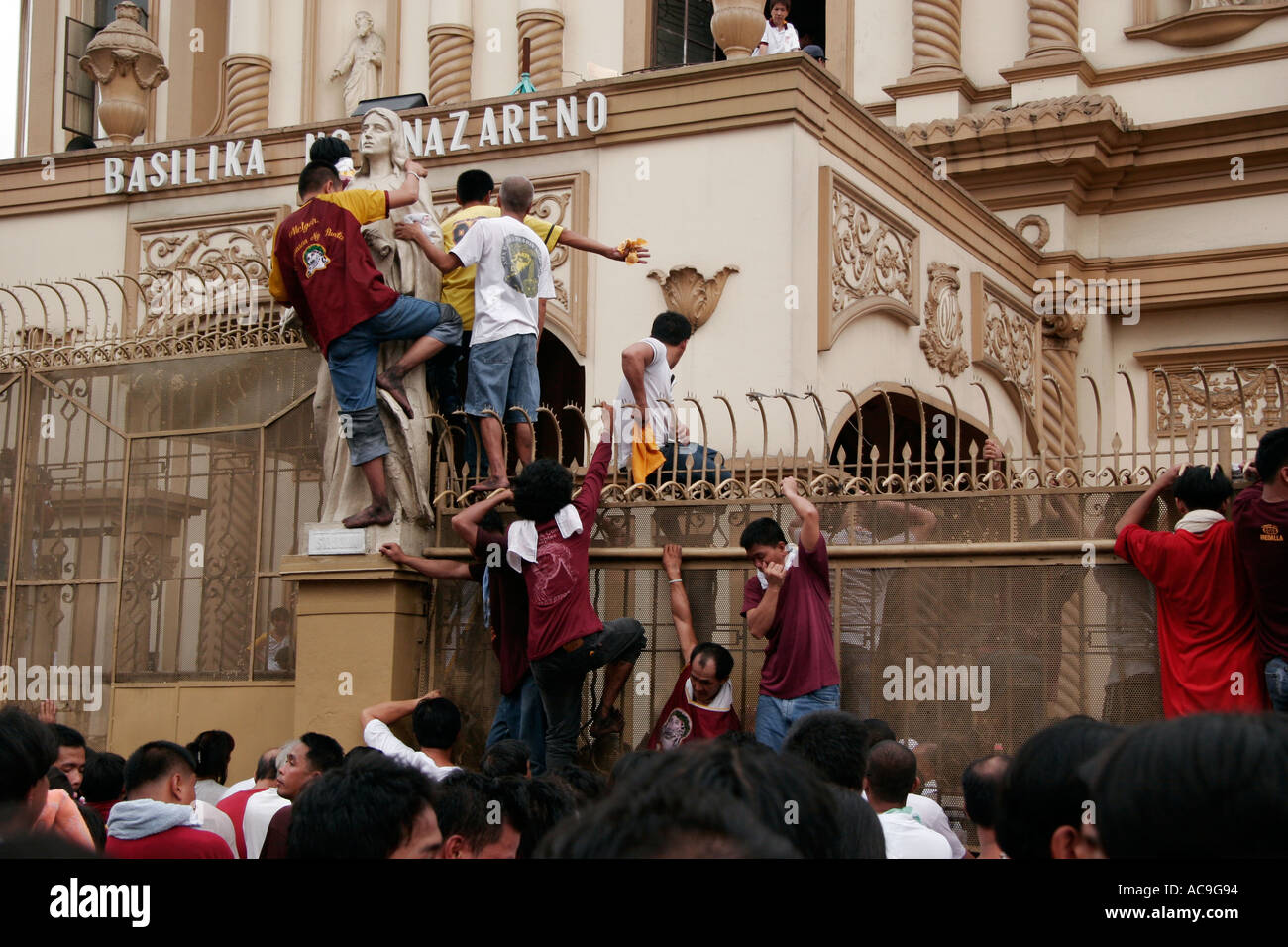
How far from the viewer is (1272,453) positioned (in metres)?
6.92

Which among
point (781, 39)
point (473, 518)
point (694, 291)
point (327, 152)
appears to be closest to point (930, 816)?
point (473, 518)

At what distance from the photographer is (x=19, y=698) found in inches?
412

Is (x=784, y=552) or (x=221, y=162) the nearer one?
(x=784, y=552)

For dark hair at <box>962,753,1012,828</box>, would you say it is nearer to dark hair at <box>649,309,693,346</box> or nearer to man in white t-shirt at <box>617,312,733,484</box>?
man in white t-shirt at <box>617,312,733,484</box>

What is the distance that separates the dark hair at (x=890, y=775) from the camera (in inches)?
204

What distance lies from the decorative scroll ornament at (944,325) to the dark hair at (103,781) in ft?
25.8

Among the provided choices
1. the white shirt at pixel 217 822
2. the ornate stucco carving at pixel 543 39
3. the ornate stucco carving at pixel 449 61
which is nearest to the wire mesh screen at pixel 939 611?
the white shirt at pixel 217 822

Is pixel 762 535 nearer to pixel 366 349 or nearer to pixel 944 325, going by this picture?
pixel 366 349

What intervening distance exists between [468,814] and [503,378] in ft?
16.3

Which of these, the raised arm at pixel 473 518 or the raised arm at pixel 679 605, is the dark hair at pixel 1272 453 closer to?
the raised arm at pixel 679 605

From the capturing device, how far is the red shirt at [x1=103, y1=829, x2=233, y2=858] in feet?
16.3
